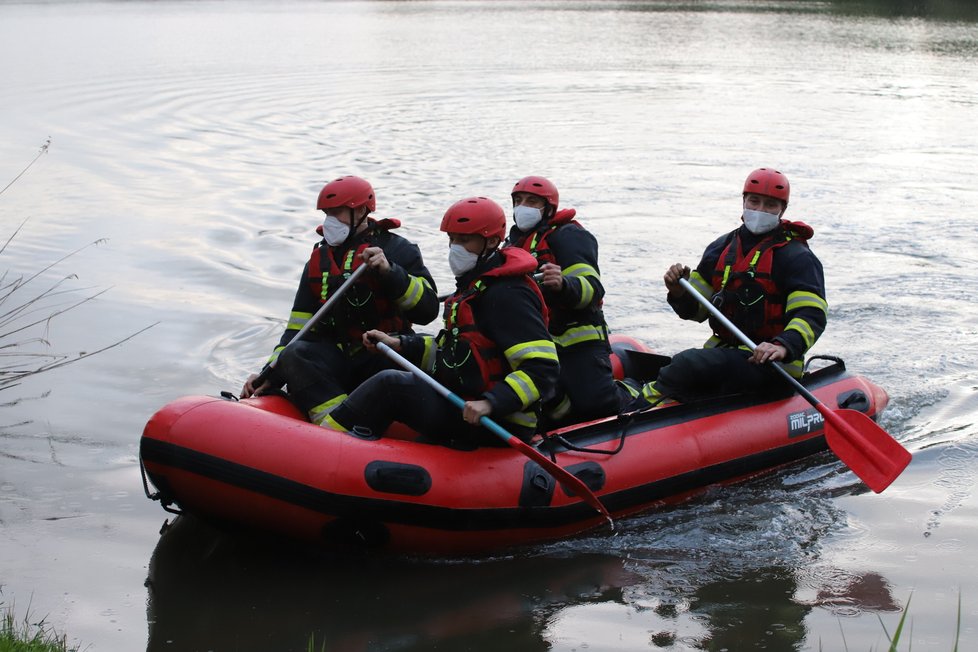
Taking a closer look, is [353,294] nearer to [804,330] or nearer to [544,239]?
[544,239]

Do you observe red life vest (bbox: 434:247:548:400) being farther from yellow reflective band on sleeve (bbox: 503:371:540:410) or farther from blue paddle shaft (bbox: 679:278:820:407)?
blue paddle shaft (bbox: 679:278:820:407)

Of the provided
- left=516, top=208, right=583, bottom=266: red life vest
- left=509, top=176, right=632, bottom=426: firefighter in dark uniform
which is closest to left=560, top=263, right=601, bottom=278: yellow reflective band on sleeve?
left=509, top=176, right=632, bottom=426: firefighter in dark uniform

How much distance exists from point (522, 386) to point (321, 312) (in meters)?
1.23

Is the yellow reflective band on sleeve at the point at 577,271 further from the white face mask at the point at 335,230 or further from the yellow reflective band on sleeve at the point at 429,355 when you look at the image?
the white face mask at the point at 335,230

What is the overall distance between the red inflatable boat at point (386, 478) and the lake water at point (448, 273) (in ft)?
Result: 0.56

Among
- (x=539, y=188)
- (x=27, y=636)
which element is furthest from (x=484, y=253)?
(x=27, y=636)

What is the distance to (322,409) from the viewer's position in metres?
5.44

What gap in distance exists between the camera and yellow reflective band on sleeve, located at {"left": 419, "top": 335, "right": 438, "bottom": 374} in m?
5.48

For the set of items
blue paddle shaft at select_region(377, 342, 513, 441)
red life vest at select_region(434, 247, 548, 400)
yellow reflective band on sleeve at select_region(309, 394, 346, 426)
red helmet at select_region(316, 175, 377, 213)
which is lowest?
yellow reflective band on sleeve at select_region(309, 394, 346, 426)

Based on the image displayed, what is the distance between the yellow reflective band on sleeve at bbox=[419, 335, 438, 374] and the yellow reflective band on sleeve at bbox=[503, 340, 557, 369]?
2.21 feet

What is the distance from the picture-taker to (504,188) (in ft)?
42.0

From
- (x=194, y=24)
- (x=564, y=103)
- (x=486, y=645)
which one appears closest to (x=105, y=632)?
(x=486, y=645)

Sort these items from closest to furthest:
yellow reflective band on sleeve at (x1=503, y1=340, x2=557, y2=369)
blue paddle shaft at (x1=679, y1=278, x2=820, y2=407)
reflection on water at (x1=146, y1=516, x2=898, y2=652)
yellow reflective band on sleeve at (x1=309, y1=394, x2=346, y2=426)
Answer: reflection on water at (x1=146, y1=516, x2=898, y2=652) → yellow reflective band on sleeve at (x1=503, y1=340, x2=557, y2=369) → yellow reflective band on sleeve at (x1=309, y1=394, x2=346, y2=426) → blue paddle shaft at (x1=679, y1=278, x2=820, y2=407)

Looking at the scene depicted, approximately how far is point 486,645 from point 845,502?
7.39 ft
